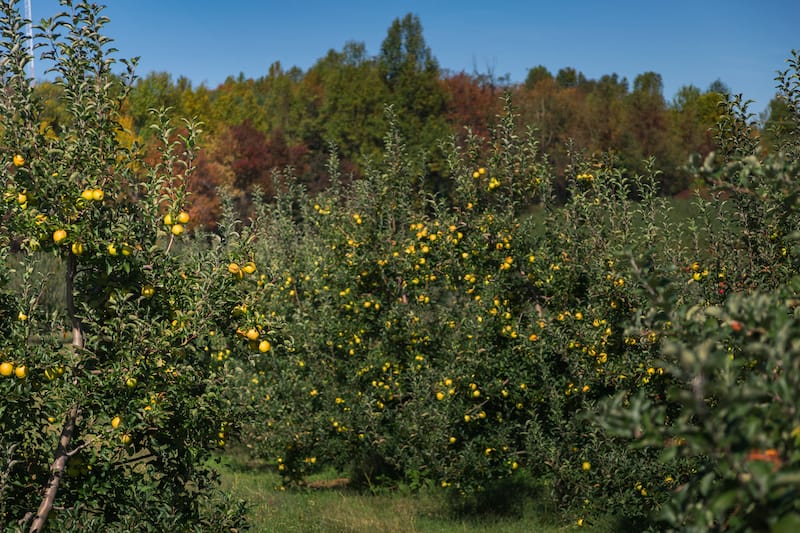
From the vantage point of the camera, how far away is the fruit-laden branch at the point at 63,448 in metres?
3.93

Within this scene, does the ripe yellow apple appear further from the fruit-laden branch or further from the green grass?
the green grass

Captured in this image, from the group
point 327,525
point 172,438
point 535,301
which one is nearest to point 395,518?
point 327,525

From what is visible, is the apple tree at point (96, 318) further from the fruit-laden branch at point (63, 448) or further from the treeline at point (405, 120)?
the treeline at point (405, 120)

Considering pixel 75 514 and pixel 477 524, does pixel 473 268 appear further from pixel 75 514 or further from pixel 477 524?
pixel 75 514

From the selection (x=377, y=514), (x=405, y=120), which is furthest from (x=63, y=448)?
(x=405, y=120)

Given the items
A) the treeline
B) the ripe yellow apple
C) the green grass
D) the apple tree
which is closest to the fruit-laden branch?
the apple tree

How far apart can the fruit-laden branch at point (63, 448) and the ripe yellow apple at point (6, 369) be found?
0.37m

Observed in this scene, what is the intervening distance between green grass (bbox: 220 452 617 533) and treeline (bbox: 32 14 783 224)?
22.7m

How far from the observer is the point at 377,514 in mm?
7785

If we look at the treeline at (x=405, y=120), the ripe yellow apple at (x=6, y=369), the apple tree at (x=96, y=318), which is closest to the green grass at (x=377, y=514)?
the apple tree at (x=96, y=318)

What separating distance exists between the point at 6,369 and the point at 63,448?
2.16 feet

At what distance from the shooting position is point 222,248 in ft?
13.8

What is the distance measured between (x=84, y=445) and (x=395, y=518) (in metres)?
4.34

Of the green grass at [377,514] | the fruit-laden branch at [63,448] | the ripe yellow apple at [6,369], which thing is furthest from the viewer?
the green grass at [377,514]
